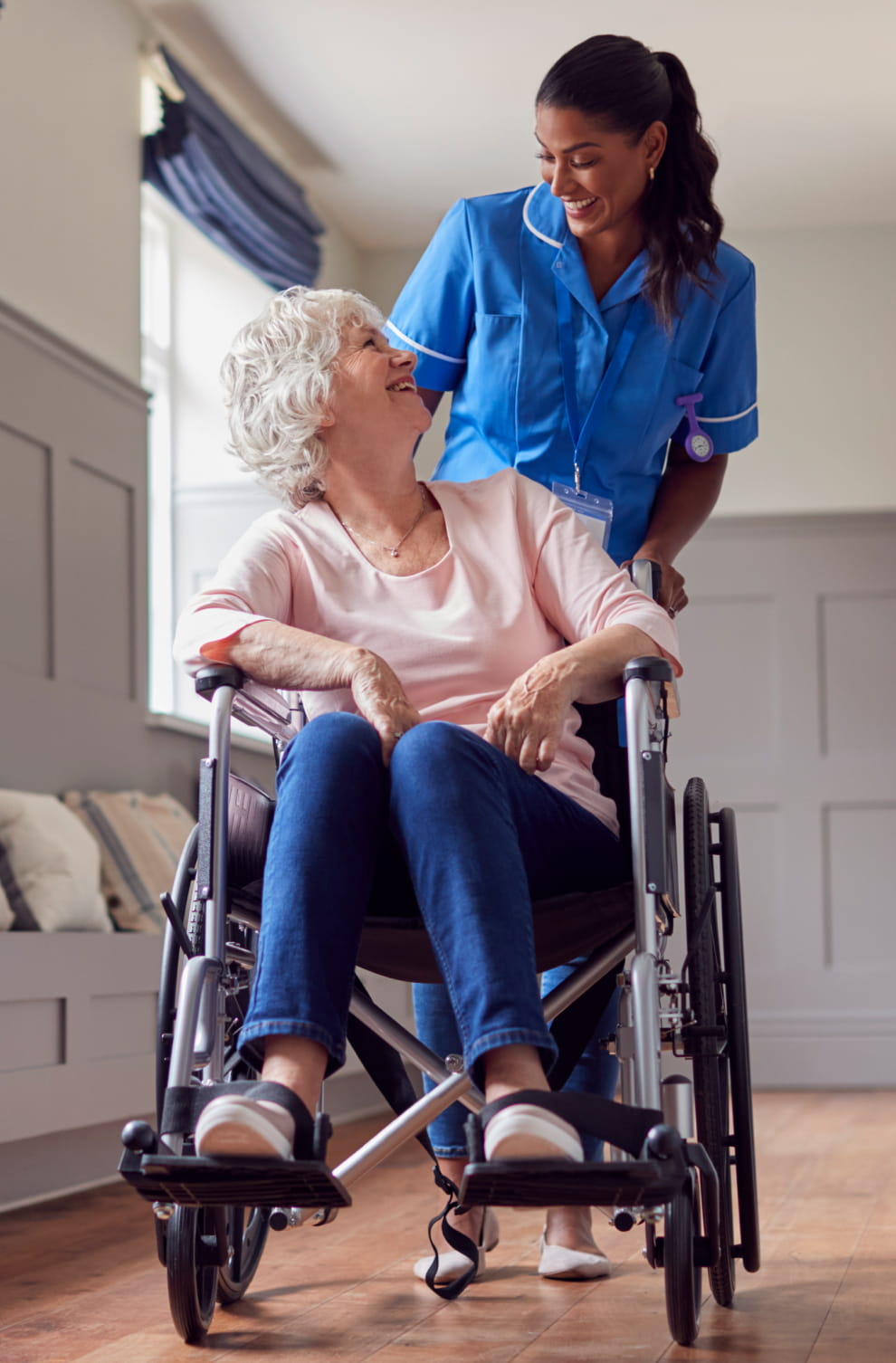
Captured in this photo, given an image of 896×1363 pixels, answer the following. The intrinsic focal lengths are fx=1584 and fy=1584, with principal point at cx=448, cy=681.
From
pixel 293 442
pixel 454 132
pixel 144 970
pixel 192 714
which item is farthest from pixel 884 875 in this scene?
pixel 293 442

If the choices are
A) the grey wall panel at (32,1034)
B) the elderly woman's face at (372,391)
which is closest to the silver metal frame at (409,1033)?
the elderly woman's face at (372,391)

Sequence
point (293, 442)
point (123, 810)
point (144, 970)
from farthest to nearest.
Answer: point (123, 810) → point (144, 970) → point (293, 442)

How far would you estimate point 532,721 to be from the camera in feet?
5.09

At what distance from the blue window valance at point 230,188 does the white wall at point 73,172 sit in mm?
105

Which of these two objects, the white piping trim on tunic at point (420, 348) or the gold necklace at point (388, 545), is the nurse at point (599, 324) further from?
the gold necklace at point (388, 545)

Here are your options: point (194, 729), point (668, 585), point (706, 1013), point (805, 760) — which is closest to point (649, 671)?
point (706, 1013)

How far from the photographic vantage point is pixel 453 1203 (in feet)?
5.48

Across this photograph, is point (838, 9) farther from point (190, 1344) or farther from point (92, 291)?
point (190, 1344)

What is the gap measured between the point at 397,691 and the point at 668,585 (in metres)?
0.53

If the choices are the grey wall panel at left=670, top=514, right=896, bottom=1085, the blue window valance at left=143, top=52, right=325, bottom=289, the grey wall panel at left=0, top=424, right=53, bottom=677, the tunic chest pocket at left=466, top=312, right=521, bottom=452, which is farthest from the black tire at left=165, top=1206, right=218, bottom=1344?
the grey wall panel at left=670, top=514, right=896, bottom=1085

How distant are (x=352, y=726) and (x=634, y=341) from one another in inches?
33.6

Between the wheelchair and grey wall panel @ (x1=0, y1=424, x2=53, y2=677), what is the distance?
1.68 m

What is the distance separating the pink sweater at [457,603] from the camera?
1689 mm

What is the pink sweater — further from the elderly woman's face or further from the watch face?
the watch face
